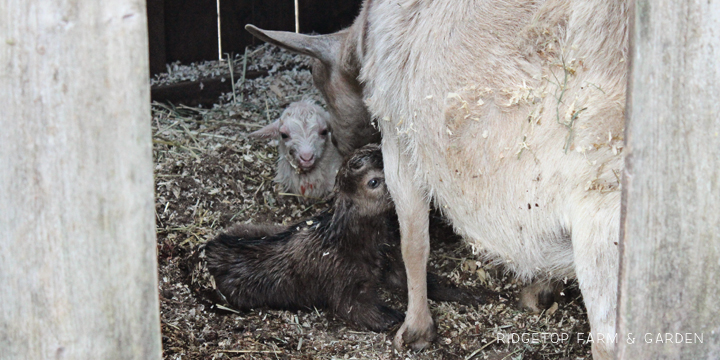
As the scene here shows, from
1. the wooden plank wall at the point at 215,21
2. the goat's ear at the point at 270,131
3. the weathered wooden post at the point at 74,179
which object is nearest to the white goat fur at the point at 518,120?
the weathered wooden post at the point at 74,179

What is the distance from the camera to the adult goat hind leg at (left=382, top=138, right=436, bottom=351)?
12.1 ft

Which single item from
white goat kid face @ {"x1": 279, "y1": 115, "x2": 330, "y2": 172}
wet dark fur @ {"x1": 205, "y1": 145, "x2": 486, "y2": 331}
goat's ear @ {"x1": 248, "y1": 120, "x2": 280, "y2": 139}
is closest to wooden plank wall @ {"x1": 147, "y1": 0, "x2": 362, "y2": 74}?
goat's ear @ {"x1": 248, "y1": 120, "x2": 280, "y2": 139}

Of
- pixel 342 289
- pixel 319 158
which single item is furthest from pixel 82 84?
pixel 319 158

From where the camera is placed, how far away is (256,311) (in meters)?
4.45

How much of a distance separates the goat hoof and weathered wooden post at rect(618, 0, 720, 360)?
209cm

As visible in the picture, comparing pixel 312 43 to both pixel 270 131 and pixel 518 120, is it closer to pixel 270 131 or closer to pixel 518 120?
pixel 270 131

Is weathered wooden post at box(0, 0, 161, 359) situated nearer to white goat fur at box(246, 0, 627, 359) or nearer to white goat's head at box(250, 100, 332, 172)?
white goat fur at box(246, 0, 627, 359)

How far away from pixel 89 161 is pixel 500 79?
1676 mm

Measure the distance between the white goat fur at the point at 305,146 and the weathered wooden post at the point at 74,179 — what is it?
3638 mm

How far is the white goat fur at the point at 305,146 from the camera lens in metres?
5.50

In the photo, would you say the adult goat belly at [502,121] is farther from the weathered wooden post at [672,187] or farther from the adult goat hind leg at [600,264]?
the weathered wooden post at [672,187]

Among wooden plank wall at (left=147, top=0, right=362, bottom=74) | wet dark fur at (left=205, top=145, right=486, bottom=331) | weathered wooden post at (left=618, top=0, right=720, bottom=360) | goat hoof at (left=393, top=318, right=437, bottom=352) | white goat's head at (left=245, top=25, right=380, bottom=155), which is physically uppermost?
wooden plank wall at (left=147, top=0, right=362, bottom=74)

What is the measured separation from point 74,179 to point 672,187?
5.29 ft

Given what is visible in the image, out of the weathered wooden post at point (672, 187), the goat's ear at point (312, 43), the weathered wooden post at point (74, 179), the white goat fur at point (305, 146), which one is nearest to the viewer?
the weathered wooden post at point (74, 179)
